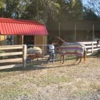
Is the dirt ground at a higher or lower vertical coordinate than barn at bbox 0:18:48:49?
lower

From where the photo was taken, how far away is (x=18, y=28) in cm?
2153

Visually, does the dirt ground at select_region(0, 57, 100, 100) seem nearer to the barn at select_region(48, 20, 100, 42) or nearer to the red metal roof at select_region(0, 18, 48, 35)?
the red metal roof at select_region(0, 18, 48, 35)

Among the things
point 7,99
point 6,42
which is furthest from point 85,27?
point 7,99

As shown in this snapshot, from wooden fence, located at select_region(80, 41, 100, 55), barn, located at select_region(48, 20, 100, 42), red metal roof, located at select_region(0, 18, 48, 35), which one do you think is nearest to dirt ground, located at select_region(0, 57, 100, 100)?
red metal roof, located at select_region(0, 18, 48, 35)

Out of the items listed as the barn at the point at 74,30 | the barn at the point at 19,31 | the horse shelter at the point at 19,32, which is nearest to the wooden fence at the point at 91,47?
the horse shelter at the point at 19,32

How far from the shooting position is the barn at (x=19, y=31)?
20627 millimetres

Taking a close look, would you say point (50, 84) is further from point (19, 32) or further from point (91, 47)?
point (91, 47)

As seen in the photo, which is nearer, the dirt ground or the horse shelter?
the dirt ground

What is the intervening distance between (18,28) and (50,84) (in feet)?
38.1

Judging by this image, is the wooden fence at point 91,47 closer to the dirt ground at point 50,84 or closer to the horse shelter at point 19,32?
the horse shelter at point 19,32

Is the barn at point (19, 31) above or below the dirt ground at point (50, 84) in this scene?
above

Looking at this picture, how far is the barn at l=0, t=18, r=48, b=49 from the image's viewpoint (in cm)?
2063

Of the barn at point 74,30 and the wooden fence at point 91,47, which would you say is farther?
the barn at point 74,30

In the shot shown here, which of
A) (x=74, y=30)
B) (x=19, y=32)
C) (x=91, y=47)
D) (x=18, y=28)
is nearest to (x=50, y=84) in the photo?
(x=19, y=32)
